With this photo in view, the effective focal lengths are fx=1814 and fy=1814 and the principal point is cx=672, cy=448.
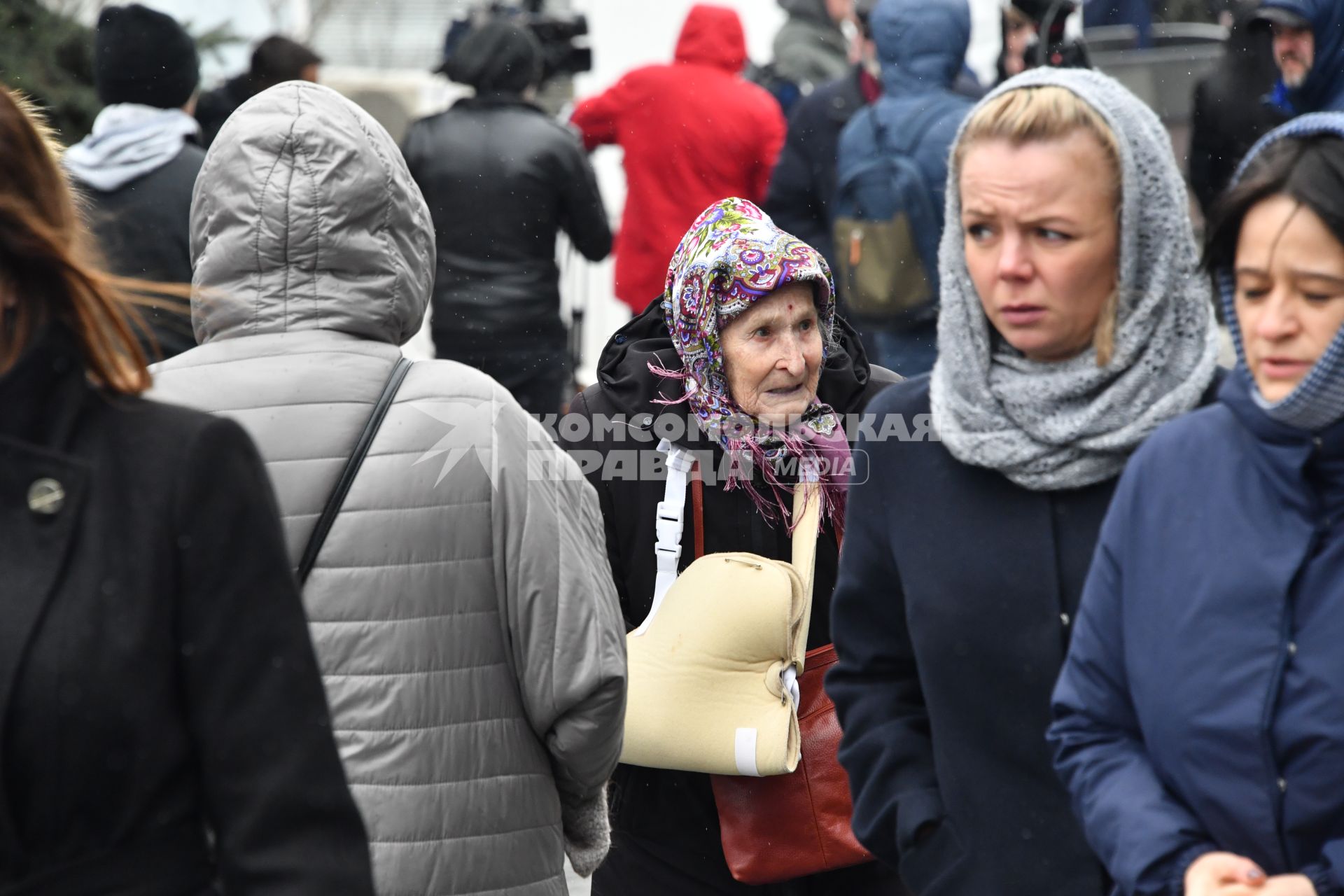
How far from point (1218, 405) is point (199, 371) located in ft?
5.34

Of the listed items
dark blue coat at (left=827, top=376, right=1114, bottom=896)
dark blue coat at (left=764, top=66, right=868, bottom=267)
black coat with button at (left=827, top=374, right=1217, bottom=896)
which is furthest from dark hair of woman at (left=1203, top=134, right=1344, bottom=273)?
dark blue coat at (left=764, top=66, right=868, bottom=267)

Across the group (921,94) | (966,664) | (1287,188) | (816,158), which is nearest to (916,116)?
(921,94)

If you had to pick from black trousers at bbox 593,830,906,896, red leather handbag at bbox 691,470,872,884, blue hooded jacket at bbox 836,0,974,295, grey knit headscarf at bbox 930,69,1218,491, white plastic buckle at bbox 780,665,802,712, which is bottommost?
black trousers at bbox 593,830,906,896

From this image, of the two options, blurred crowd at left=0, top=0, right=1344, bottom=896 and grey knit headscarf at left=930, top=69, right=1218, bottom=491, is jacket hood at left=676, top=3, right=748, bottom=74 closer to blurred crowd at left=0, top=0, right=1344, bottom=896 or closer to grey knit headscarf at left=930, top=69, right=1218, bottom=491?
blurred crowd at left=0, top=0, right=1344, bottom=896

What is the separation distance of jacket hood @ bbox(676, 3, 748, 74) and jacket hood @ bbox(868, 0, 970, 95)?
1.23 metres

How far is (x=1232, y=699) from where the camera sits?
7.41 feet

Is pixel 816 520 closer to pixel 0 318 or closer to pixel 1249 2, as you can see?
pixel 0 318

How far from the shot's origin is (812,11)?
11422 millimetres

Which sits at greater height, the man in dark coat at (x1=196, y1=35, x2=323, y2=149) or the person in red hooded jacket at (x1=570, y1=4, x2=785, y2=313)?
the man in dark coat at (x1=196, y1=35, x2=323, y2=149)

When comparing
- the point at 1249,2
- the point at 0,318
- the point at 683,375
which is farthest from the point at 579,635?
the point at 1249,2

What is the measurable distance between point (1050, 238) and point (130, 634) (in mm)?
1478

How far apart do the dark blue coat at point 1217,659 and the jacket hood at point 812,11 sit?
30.7 ft

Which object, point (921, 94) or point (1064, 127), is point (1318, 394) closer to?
point (1064, 127)

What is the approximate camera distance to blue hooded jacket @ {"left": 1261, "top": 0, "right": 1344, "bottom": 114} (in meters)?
6.14
